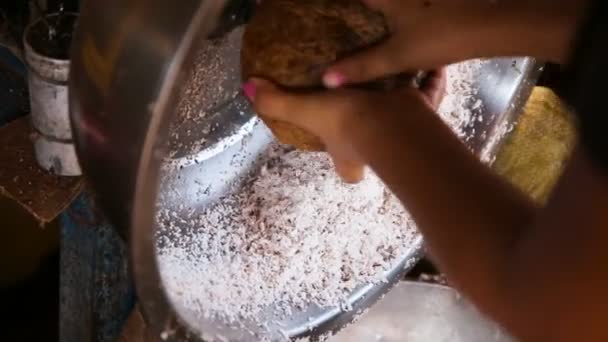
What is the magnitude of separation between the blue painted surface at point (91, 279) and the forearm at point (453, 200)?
1.36 feet

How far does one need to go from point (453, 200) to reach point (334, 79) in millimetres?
141

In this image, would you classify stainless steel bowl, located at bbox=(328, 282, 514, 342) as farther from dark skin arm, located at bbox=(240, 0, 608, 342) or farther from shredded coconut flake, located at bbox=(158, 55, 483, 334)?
dark skin arm, located at bbox=(240, 0, 608, 342)

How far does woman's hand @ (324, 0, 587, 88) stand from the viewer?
62 cm

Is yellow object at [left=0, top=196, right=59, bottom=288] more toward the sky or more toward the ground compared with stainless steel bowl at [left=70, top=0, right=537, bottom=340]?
more toward the ground

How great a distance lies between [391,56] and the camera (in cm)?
63

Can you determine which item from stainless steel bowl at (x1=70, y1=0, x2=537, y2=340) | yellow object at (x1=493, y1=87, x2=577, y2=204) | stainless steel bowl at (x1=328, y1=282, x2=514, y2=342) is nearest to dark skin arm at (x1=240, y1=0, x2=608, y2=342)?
stainless steel bowl at (x1=70, y1=0, x2=537, y2=340)

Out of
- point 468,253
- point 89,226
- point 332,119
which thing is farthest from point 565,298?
point 89,226

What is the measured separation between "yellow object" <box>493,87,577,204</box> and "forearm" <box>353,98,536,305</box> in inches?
29.8

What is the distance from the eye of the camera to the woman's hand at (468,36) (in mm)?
619

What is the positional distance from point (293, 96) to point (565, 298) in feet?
0.84

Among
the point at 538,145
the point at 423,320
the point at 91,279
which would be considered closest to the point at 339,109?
the point at 91,279

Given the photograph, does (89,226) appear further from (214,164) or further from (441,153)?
(441,153)

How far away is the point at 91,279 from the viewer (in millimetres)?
1006

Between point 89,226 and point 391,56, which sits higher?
point 391,56
